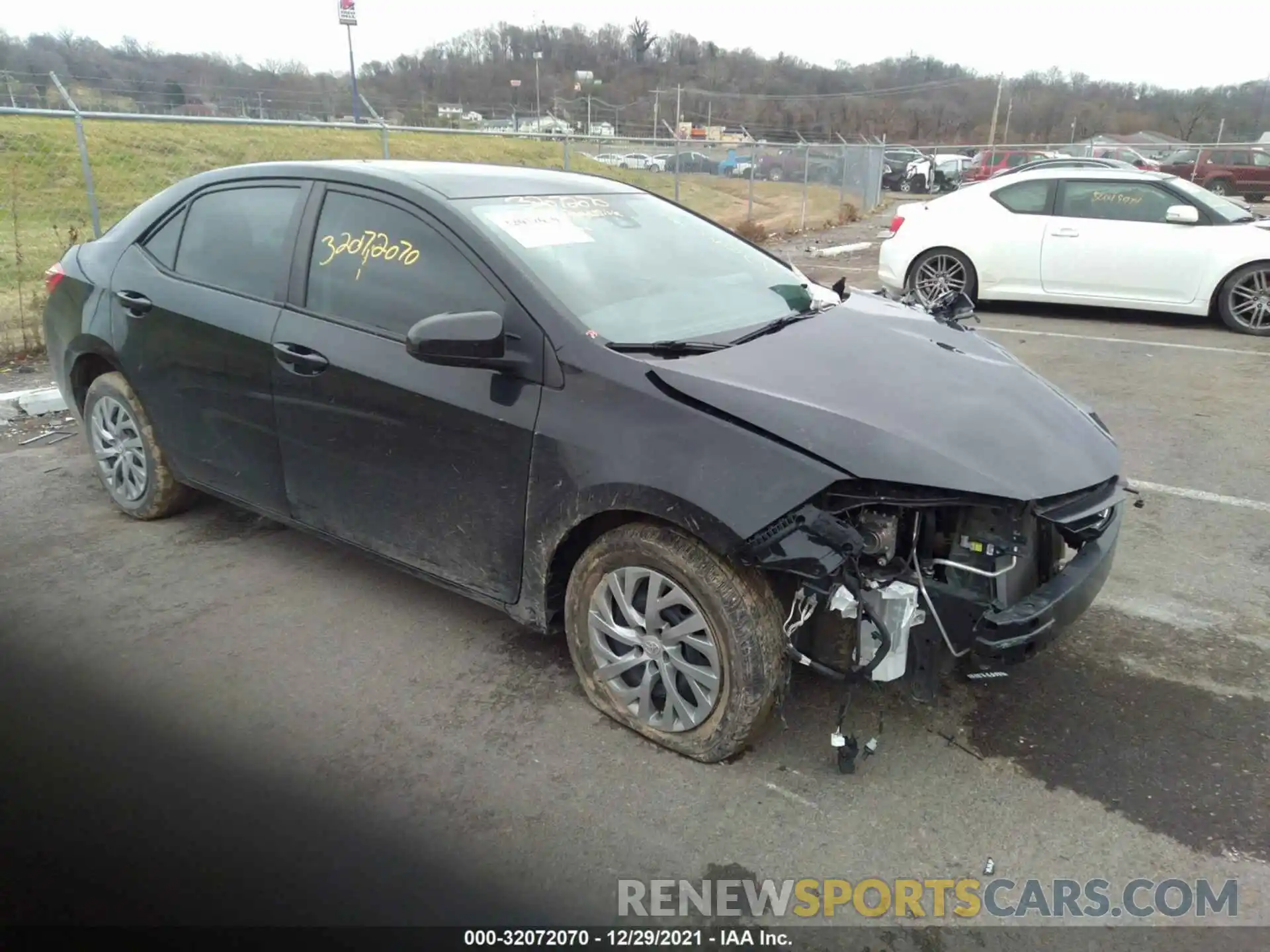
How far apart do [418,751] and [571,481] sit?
969mm

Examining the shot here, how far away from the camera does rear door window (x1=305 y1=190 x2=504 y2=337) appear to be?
3.03 metres

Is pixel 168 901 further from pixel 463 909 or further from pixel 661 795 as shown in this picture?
pixel 661 795

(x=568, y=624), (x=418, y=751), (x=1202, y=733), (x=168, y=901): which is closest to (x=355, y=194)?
(x=568, y=624)

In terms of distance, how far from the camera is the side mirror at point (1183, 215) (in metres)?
8.45

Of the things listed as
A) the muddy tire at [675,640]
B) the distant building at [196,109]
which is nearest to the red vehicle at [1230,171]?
the distant building at [196,109]

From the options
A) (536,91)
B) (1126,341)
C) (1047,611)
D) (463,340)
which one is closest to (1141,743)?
(1047,611)

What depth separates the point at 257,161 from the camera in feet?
26.1

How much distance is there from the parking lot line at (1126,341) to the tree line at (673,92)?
12.7m

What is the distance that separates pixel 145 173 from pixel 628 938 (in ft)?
51.3

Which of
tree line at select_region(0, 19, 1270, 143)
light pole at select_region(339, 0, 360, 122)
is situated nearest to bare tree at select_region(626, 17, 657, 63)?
tree line at select_region(0, 19, 1270, 143)

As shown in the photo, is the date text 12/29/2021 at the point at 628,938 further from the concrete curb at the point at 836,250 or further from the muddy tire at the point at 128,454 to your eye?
the concrete curb at the point at 836,250

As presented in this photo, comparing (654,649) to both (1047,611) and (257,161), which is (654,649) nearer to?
(1047,611)

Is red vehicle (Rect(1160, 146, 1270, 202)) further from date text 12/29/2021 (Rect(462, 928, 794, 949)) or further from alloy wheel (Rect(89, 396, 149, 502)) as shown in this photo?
date text 12/29/2021 (Rect(462, 928, 794, 949))

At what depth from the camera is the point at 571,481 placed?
2744 mm
